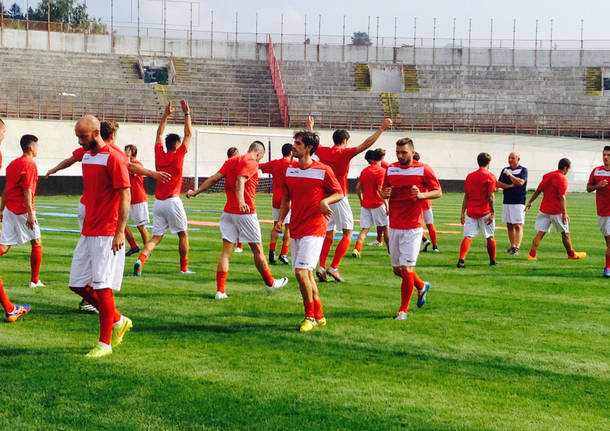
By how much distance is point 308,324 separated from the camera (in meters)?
7.57

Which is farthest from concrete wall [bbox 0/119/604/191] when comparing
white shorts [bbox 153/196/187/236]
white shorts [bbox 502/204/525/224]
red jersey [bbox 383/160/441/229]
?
red jersey [bbox 383/160/441/229]

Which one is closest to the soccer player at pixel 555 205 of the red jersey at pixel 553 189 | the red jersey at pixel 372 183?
the red jersey at pixel 553 189

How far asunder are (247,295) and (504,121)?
3673 centimetres

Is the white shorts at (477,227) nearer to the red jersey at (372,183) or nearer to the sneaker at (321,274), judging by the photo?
the red jersey at (372,183)

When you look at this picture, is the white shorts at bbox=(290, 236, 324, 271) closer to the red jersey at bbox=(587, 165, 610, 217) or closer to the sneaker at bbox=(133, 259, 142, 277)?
the sneaker at bbox=(133, 259, 142, 277)

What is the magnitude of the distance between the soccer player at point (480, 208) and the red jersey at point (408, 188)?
4.56 metres

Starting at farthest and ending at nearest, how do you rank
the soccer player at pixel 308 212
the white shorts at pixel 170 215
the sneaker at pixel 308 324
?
the white shorts at pixel 170 215 < the soccer player at pixel 308 212 < the sneaker at pixel 308 324

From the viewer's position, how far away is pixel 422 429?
480cm

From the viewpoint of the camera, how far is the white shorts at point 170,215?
36.7 feet

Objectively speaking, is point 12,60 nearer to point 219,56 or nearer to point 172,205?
point 219,56

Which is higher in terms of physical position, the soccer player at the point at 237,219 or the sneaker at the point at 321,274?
the soccer player at the point at 237,219

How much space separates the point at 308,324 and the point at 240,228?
8.16 feet

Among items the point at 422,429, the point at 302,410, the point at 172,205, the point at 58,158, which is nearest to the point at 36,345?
the point at 302,410

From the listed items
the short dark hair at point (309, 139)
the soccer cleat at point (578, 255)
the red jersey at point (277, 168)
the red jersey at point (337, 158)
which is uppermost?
the short dark hair at point (309, 139)
